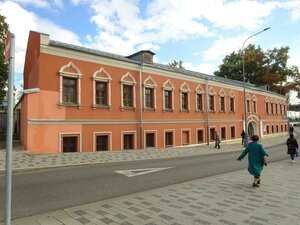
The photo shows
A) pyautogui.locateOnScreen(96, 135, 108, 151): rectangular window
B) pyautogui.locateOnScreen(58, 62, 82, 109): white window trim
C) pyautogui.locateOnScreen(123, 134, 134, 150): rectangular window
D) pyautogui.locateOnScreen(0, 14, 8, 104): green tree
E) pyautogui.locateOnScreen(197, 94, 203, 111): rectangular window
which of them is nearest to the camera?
pyautogui.locateOnScreen(58, 62, 82, 109): white window trim

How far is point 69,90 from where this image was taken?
61.7 ft

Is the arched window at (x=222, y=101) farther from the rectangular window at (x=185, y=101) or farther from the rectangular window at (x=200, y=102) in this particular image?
the rectangular window at (x=185, y=101)

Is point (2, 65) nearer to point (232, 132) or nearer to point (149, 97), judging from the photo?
point (149, 97)

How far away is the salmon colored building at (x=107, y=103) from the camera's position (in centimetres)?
1745

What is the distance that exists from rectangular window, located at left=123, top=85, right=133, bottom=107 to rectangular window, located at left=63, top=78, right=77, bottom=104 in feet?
14.9

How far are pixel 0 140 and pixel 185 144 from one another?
55.9 feet

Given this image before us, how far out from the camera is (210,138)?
100.0 ft

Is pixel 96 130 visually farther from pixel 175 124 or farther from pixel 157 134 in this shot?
pixel 175 124

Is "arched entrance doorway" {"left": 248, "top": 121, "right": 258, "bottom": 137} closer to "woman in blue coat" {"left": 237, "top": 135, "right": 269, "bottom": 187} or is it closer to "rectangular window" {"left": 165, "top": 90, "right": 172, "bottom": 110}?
"rectangular window" {"left": 165, "top": 90, "right": 172, "bottom": 110}

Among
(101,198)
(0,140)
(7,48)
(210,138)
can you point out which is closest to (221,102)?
(210,138)

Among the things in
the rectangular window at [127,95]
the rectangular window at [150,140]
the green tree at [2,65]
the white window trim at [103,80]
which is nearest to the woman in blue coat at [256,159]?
the white window trim at [103,80]

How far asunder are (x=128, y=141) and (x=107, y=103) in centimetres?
376

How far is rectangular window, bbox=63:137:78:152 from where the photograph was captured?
723 inches

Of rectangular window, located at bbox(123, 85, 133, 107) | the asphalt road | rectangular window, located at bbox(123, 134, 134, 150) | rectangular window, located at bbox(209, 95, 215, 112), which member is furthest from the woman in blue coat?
rectangular window, located at bbox(209, 95, 215, 112)
